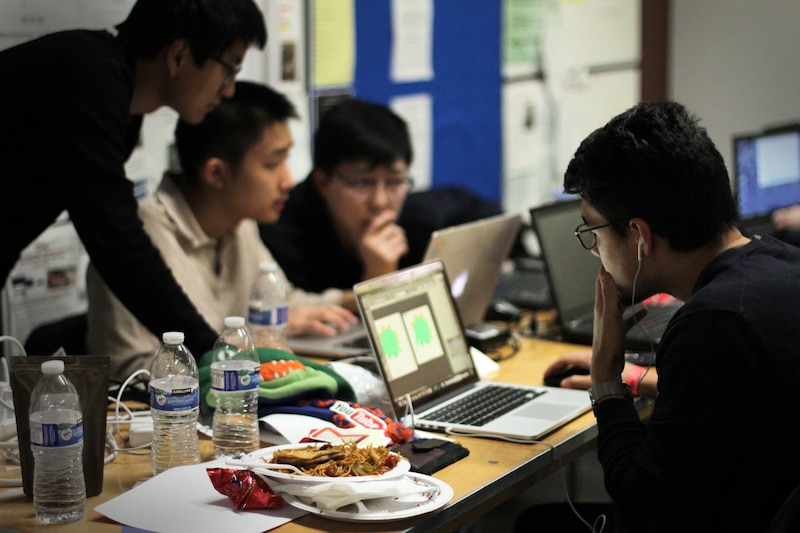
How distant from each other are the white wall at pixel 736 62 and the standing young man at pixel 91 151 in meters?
3.76

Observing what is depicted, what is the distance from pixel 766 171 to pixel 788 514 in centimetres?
287

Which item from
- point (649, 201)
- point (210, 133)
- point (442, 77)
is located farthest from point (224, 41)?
point (442, 77)

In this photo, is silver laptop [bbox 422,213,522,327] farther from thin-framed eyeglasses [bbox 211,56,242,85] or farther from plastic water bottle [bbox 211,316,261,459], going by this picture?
plastic water bottle [bbox 211,316,261,459]

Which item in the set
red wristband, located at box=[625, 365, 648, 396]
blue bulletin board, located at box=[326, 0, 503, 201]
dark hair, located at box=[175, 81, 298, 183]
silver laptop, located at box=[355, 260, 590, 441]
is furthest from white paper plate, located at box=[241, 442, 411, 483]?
blue bulletin board, located at box=[326, 0, 503, 201]

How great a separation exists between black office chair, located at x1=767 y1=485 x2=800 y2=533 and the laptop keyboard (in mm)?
698

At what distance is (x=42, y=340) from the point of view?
247 centimetres

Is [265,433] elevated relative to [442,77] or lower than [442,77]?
lower

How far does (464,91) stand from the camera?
4.16 meters

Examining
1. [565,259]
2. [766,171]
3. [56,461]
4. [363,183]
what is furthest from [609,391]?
[766,171]

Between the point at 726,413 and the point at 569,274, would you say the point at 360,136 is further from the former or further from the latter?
the point at 726,413

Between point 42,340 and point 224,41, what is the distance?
84cm

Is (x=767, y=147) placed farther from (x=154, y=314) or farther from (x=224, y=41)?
(x=154, y=314)

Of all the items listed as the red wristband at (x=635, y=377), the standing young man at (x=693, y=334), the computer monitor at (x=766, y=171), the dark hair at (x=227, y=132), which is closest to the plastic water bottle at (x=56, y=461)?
the standing young man at (x=693, y=334)

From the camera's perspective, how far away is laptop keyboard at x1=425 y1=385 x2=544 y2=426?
200cm
